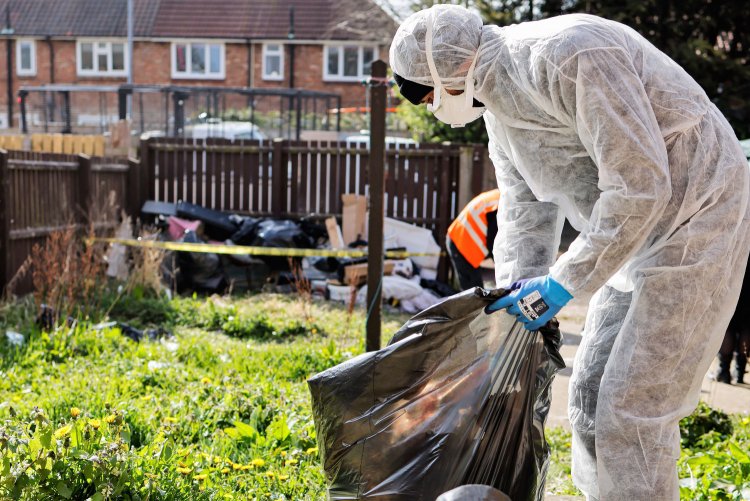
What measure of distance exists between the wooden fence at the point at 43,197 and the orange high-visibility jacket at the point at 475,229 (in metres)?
4.02

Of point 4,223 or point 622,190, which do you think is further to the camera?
point 4,223

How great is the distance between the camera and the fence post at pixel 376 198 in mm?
5438

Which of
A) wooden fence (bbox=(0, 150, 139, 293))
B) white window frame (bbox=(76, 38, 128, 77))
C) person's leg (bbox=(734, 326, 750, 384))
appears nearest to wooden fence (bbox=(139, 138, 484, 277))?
wooden fence (bbox=(0, 150, 139, 293))

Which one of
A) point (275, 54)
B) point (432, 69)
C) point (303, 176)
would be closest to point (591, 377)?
point (432, 69)

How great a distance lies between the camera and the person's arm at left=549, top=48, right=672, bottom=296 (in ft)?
8.20

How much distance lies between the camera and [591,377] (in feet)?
9.73

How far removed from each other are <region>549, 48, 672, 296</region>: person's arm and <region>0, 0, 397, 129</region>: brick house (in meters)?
30.2

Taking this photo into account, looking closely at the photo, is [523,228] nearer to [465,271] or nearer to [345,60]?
[465,271]

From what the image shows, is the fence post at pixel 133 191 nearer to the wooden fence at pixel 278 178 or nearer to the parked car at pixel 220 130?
the wooden fence at pixel 278 178

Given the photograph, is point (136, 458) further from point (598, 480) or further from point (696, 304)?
point (696, 304)

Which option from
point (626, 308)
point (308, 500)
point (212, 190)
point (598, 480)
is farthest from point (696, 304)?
point (212, 190)

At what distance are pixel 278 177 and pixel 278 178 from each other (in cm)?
1

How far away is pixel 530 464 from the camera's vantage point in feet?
9.37

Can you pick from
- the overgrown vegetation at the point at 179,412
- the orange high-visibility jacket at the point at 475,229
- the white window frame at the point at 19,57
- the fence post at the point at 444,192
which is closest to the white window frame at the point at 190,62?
the white window frame at the point at 19,57
